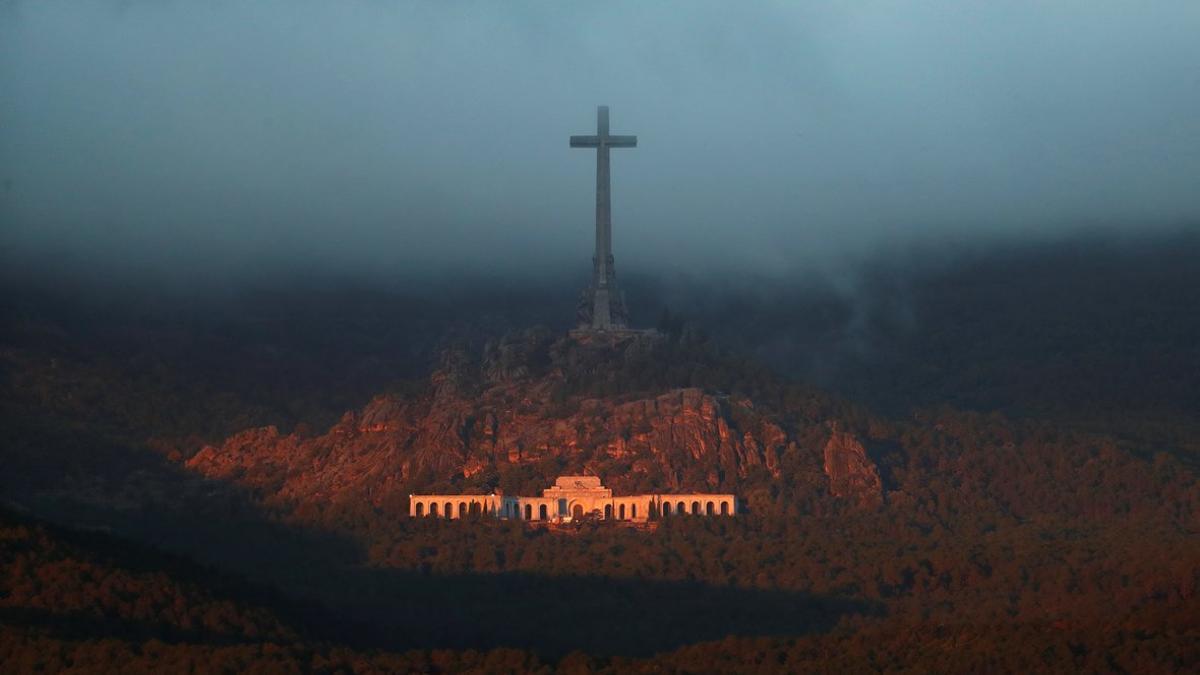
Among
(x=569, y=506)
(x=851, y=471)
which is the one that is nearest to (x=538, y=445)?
(x=569, y=506)

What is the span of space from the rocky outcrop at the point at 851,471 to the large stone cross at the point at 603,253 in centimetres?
1612

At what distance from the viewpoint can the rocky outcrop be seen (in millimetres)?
164750

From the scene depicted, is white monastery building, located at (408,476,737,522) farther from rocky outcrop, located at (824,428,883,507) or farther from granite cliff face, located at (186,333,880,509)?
rocky outcrop, located at (824,428,883,507)

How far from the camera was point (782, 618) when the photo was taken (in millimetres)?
136125

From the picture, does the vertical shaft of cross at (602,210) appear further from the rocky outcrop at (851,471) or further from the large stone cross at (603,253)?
the rocky outcrop at (851,471)

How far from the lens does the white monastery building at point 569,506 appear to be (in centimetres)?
16200

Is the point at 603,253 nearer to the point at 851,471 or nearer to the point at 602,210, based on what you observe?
the point at 602,210

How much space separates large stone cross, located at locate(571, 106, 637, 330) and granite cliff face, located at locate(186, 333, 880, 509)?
11.1 ft

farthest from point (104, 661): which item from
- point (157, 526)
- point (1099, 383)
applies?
point (1099, 383)

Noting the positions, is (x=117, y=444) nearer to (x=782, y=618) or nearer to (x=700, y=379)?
(x=700, y=379)

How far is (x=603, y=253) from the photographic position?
176 metres

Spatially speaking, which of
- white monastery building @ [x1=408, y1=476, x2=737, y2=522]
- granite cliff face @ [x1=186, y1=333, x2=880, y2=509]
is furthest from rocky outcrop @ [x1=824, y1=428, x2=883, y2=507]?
white monastery building @ [x1=408, y1=476, x2=737, y2=522]

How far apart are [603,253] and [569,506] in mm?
18076

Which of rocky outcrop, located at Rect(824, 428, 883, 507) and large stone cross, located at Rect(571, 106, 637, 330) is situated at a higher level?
large stone cross, located at Rect(571, 106, 637, 330)
